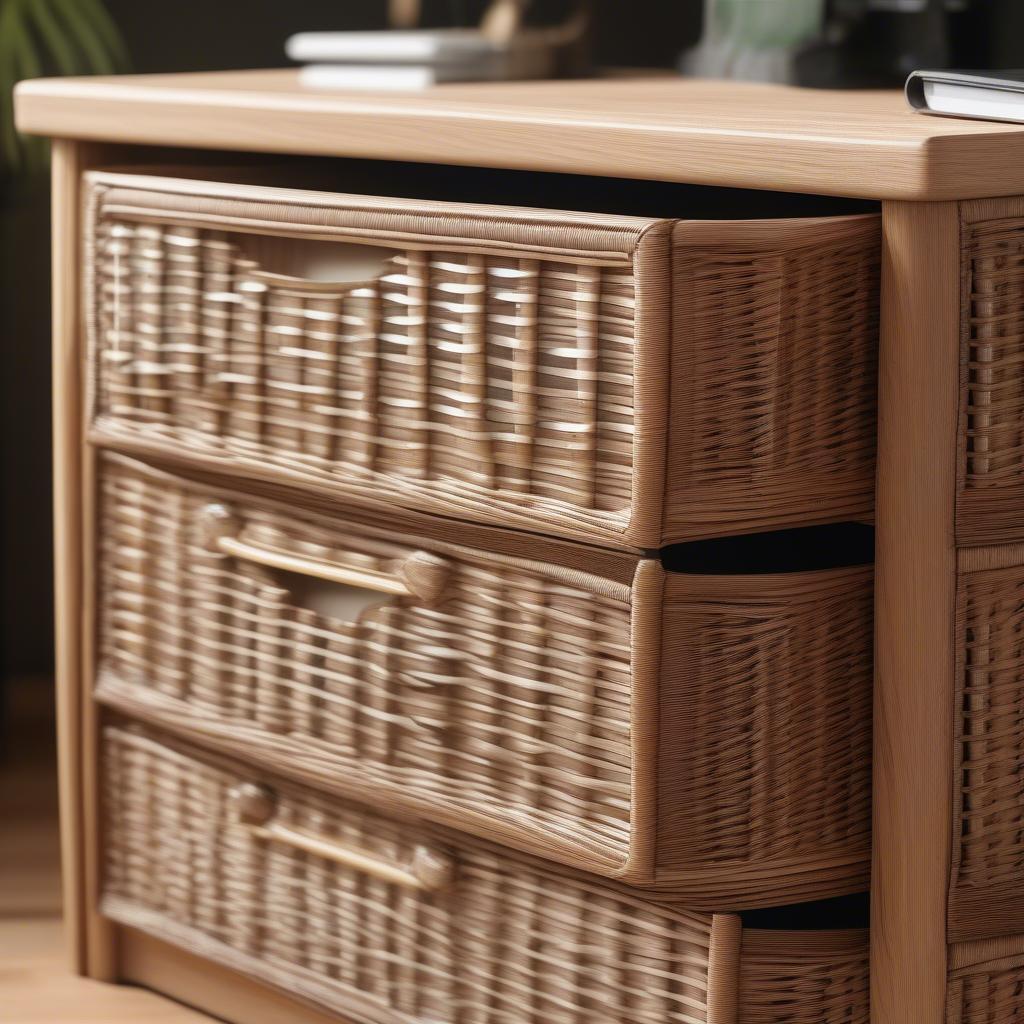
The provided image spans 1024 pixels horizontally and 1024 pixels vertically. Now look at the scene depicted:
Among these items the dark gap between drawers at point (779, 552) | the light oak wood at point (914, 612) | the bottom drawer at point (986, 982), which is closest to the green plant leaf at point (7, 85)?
the dark gap between drawers at point (779, 552)

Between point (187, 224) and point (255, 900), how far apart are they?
45 cm

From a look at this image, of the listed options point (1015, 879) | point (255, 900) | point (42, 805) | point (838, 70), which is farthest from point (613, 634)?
point (42, 805)

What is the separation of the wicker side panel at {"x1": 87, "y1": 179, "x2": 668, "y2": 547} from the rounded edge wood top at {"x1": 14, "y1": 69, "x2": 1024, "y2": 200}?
0.17 ft

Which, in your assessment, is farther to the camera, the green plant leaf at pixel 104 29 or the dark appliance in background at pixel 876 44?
the green plant leaf at pixel 104 29

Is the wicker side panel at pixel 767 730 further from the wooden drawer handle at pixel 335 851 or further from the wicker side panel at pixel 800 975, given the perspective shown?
the wooden drawer handle at pixel 335 851

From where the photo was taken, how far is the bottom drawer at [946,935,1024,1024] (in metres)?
0.86

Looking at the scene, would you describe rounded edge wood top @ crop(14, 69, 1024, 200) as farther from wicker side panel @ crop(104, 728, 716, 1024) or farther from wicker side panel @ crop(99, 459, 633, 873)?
wicker side panel @ crop(104, 728, 716, 1024)

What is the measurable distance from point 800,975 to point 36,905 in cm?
74

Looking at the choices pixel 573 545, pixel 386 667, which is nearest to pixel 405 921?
pixel 386 667

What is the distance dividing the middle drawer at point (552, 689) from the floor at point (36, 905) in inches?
9.6

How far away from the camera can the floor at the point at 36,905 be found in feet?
3.86

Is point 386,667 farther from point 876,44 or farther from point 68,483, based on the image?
point 876,44

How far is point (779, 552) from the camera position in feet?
3.17

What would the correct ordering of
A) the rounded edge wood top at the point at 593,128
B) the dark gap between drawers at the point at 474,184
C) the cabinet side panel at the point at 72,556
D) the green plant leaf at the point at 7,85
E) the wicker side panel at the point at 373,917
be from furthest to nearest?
1. the green plant leaf at the point at 7,85
2. the cabinet side panel at the point at 72,556
3. the dark gap between drawers at the point at 474,184
4. the wicker side panel at the point at 373,917
5. the rounded edge wood top at the point at 593,128
